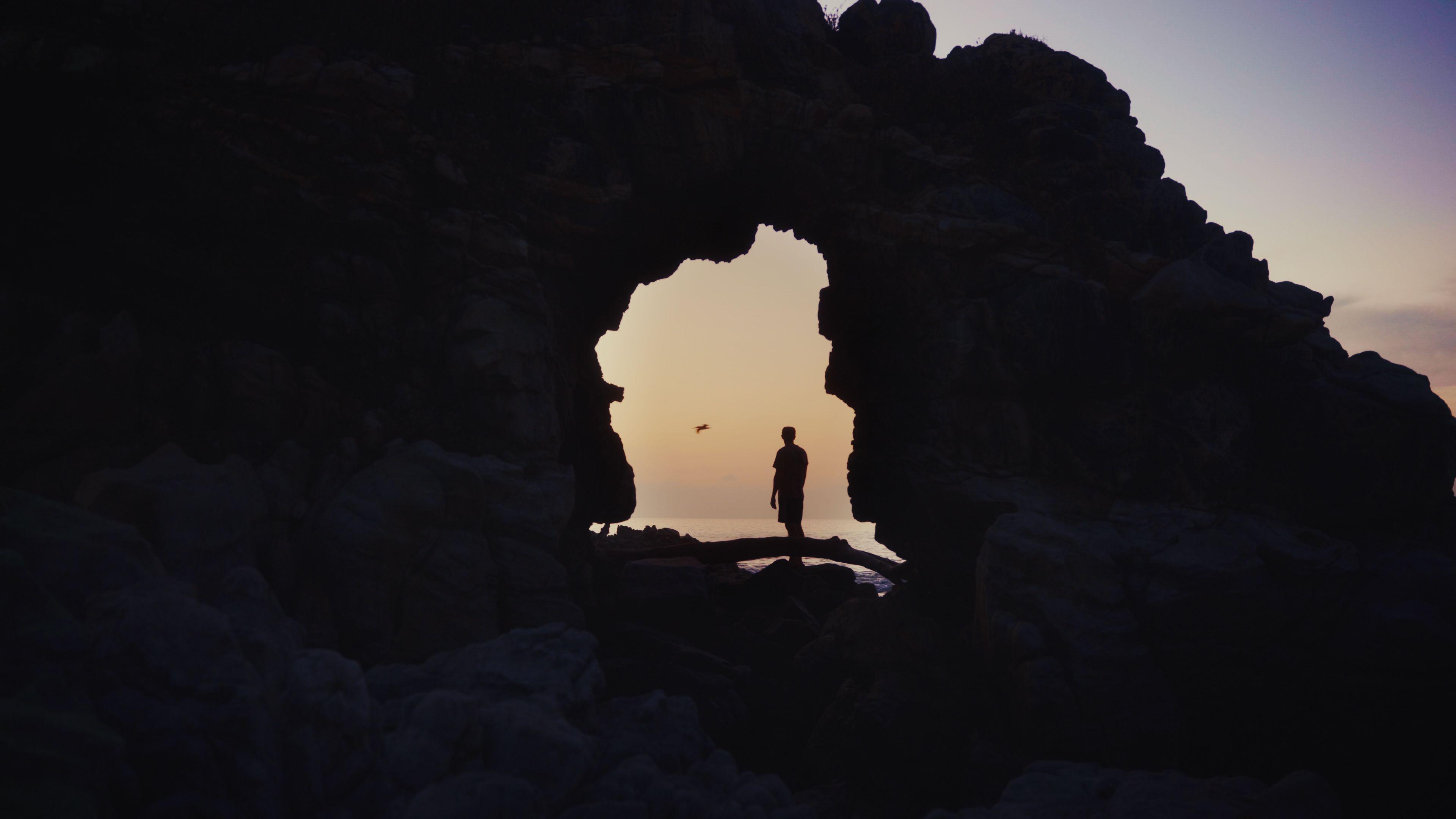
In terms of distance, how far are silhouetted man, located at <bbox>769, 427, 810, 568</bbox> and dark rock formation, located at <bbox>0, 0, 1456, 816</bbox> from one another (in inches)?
160

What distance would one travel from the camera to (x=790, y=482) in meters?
16.4

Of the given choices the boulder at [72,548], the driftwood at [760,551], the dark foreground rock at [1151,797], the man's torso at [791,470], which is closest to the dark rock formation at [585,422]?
the boulder at [72,548]

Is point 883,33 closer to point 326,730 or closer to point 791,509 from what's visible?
point 791,509

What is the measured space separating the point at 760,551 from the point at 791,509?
148 centimetres

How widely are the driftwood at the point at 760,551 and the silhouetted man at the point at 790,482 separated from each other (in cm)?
87

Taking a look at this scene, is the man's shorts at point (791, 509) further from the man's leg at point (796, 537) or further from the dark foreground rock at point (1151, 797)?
the dark foreground rock at point (1151, 797)

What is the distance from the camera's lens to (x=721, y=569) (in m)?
15.5

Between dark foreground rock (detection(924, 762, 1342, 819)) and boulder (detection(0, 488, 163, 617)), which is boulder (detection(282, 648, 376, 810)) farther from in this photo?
dark foreground rock (detection(924, 762, 1342, 819))

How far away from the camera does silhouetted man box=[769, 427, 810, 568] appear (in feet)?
53.7

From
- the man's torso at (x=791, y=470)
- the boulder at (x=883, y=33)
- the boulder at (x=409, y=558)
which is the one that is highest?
the boulder at (x=883, y=33)

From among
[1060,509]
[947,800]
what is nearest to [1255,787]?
[947,800]

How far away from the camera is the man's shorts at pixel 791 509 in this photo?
16359 millimetres

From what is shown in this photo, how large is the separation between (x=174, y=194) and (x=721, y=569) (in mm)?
11051

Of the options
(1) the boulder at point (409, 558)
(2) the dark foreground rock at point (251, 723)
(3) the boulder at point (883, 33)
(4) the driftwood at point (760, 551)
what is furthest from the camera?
(4) the driftwood at point (760, 551)
